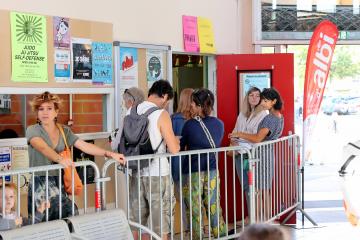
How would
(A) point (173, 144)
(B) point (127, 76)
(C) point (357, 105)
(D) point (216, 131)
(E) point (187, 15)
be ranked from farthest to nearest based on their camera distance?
(C) point (357, 105) < (E) point (187, 15) < (B) point (127, 76) < (D) point (216, 131) < (A) point (173, 144)

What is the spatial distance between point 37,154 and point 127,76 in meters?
2.15

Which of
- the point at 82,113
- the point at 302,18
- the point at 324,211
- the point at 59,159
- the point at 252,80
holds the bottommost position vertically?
the point at 324,211

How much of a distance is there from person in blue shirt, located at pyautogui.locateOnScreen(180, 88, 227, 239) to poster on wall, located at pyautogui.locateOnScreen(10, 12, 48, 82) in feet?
4.60

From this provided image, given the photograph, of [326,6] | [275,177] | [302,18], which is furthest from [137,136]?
[326,6]

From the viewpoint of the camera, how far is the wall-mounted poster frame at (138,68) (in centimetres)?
696

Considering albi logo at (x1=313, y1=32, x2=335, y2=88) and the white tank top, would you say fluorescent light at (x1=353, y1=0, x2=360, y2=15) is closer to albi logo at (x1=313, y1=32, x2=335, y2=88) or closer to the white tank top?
albi logo at (x1=313, y1=32, x2=335, y2=88)

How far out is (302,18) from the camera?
9828 millimetres

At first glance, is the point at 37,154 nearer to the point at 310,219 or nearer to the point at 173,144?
the point at 173,144

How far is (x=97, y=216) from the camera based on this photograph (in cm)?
491

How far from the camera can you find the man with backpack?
5.86 m

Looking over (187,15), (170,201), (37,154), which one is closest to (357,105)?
(187,15)

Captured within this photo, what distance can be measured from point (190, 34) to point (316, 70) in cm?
179

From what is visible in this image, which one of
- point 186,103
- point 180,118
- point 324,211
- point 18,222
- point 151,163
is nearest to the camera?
point 18,222

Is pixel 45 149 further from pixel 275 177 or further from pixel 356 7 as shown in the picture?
pixel 356 7
